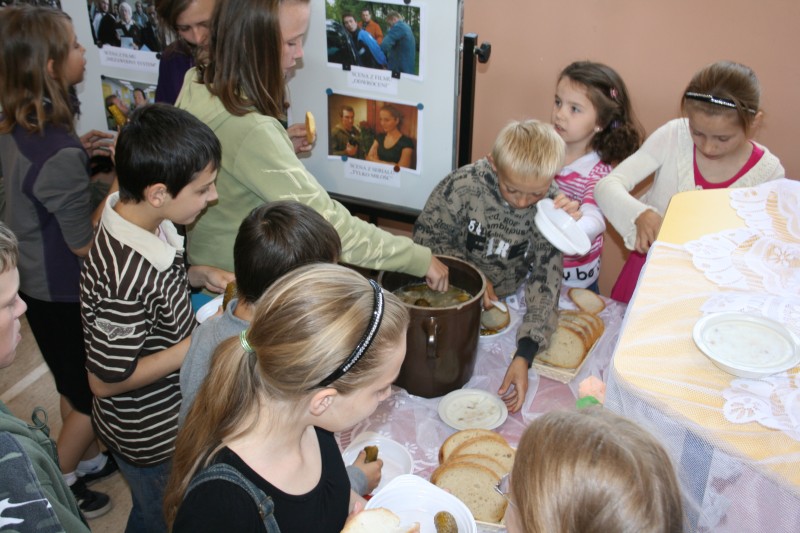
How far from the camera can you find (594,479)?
73 cm

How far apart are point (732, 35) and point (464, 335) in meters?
1.71

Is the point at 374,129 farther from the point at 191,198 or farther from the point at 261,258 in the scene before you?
the point at 261,258

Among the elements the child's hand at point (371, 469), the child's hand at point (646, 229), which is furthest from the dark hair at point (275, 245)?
the child's hand at point (646, 229)

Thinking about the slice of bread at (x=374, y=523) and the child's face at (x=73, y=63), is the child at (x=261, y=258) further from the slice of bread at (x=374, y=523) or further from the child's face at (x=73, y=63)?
the child's face at (x=73, y=63)

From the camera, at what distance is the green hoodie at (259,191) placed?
58.6 inches

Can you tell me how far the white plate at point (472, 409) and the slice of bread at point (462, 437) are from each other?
Answer: 0.05 metres

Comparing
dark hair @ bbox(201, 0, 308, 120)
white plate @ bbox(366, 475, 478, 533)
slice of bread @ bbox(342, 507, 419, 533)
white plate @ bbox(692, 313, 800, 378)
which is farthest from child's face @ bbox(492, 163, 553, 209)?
slice of bread @ bbox(342, 507, 419, 533)

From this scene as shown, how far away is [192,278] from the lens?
1722mm

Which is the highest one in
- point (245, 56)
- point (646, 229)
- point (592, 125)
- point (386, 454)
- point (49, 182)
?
point (245, 56)

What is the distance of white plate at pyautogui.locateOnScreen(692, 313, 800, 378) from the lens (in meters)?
0.91

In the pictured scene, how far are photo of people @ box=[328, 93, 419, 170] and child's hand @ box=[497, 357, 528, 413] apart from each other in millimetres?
939

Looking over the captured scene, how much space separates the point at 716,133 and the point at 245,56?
1.33 meters

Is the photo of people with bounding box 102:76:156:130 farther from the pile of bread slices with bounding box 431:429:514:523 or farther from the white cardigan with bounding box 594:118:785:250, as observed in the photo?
the pile of bread slices with bounding box 431:429:514:523

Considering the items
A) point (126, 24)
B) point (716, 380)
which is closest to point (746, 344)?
point (716, 380)
